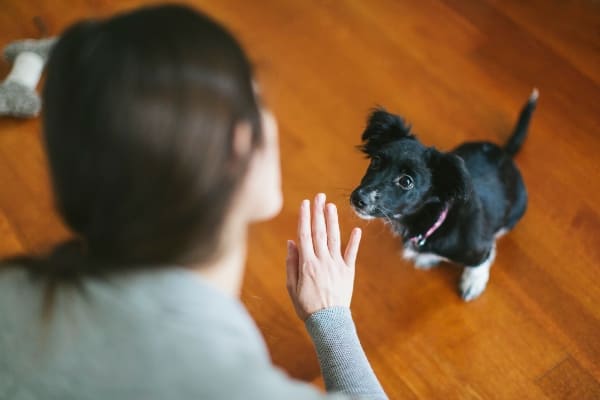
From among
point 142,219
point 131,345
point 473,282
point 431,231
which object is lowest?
point 473,282

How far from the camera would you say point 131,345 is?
22.4 inches

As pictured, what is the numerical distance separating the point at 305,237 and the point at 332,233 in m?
0.06

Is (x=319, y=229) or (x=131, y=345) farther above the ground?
(x=131, y=345)

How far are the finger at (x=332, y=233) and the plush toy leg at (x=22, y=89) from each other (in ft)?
4.10

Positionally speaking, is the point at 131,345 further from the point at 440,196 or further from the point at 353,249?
the point at 440,196

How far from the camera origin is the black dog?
136 centimetres

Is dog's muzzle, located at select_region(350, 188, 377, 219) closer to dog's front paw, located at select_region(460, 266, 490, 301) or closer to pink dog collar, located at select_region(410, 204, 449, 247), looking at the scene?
pink dog collar, located at select_region(410, 204, 449, 247)

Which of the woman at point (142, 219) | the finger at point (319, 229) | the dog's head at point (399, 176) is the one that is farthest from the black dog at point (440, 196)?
the woman at point (142, 219)

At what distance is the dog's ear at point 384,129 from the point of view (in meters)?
1.39

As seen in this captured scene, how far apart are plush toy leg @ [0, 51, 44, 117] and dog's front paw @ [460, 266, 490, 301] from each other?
1495 millimetres

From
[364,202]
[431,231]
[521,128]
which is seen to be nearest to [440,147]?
[521,128]

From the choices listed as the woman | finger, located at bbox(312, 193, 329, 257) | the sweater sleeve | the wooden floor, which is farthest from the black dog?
the woman

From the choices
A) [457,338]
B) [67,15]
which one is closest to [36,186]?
[67,15]

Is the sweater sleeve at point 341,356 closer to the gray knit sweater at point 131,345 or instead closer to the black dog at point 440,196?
the gray knit sweater at point 131,345
